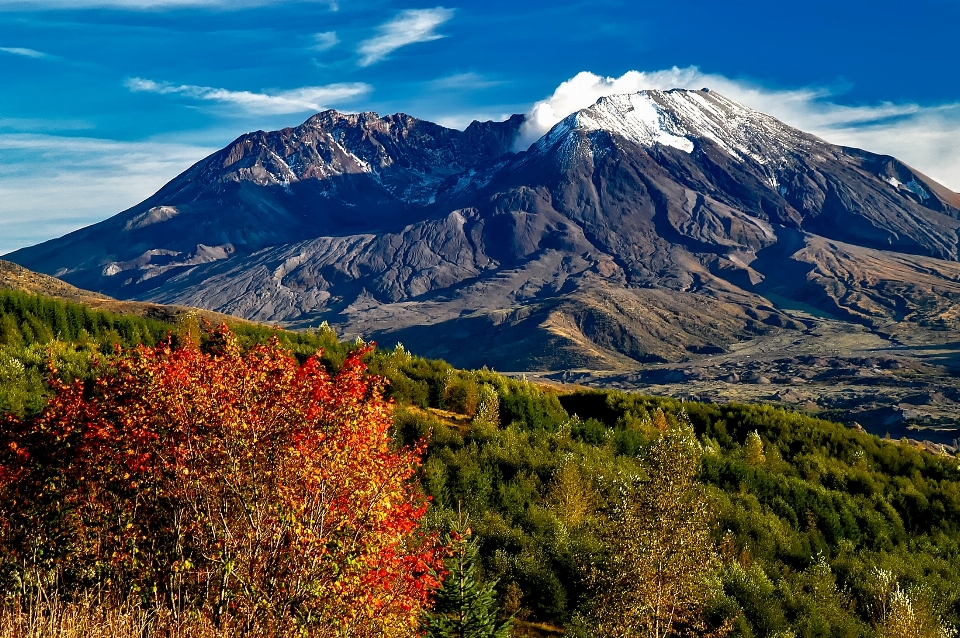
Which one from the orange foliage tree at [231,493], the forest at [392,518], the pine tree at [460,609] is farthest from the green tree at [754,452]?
the orange foliage tree at [231,493]

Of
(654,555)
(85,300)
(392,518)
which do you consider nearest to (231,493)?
(392,518)

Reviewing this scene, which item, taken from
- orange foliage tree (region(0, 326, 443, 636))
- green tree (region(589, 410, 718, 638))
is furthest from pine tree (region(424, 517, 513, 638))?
orange foliage tree (region(0, 326, 443, 636))

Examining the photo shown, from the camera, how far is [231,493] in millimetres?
16688

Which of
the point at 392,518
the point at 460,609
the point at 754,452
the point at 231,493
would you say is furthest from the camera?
the point at 754,452

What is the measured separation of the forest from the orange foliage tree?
0.07m

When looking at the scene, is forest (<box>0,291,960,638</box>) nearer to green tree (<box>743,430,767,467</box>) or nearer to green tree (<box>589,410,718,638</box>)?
green tree (<box>589,410,718,638</box>)

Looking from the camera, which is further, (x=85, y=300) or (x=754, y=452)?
(x=85, y=300)

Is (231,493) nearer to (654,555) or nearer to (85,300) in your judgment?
(654,555)

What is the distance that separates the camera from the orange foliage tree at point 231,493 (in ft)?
53.1

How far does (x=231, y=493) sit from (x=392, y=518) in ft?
13.3

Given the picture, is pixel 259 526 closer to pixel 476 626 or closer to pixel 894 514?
pixel 476 626

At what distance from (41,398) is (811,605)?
124 feet

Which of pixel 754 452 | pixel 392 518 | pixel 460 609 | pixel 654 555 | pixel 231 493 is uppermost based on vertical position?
pixel 231 493

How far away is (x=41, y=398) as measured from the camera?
36469 mm
